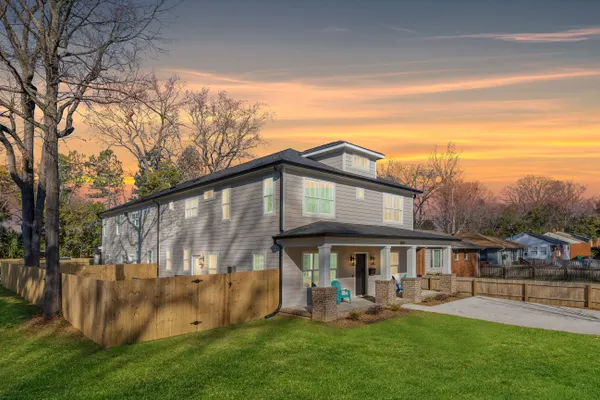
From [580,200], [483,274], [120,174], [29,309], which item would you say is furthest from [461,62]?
[580,200]

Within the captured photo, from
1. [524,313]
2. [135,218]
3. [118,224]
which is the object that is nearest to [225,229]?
[524,313]

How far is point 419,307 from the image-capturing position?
1700 centimetres

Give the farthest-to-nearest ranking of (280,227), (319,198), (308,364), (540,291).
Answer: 1. (540,291)
2. (319,198)
3. (280,227)
4. (308,364)

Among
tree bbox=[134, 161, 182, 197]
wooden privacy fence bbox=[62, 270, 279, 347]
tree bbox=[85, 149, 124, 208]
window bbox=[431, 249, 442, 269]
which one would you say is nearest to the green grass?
wooden privacy fence bbox=[62, 270, 279, 347]

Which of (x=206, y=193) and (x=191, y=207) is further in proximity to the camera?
(x=191, y=207)

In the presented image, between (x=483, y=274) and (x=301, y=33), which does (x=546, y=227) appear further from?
(x=301, y=33)

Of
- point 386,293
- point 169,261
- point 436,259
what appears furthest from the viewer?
point 436,259

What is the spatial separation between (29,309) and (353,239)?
541 inches

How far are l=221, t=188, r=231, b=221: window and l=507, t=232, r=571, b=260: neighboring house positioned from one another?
1734 inches

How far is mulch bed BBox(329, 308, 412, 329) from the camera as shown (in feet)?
44.1

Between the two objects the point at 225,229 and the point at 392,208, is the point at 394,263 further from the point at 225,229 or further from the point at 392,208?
the point at 225,229

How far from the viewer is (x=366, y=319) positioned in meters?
14.3

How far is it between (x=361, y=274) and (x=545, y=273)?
772 inches

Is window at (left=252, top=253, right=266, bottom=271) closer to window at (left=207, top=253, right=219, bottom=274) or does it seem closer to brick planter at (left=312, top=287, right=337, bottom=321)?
window at (left=207, top=253, right=219, bottom=274)
